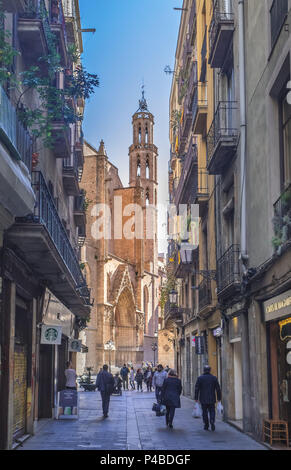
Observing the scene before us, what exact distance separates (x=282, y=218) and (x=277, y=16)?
340 cm

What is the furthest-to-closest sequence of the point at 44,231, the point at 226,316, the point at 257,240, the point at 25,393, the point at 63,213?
the point at 63,213
the point at 226,316
the point at 25,393
the point at 257,240
the point at 44,231

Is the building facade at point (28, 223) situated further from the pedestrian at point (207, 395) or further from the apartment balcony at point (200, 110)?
the apartment balcony at point (200, 110)

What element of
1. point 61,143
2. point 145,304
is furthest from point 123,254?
point 61,143

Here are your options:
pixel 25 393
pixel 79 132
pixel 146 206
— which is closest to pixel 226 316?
pixel 25 393

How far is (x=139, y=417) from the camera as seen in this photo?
17547mm

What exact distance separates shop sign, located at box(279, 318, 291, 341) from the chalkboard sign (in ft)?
24.3

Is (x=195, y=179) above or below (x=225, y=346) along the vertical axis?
above

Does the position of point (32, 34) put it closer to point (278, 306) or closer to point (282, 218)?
point (282, 218)

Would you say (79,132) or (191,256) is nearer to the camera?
(191,256)

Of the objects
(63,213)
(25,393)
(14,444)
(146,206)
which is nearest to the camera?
(14,444)

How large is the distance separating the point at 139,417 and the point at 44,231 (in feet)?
29.9

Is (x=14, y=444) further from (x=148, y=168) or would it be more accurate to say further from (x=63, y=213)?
(x=148, y=168)

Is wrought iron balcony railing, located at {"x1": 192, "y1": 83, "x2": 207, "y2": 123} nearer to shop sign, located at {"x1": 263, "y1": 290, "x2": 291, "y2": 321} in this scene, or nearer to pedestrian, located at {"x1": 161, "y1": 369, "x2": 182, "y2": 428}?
pedestrian, located at {"x1": 161, "y1": 369, "x2": 182, "y2": 428}

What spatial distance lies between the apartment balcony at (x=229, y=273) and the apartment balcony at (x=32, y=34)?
5.67 meters
